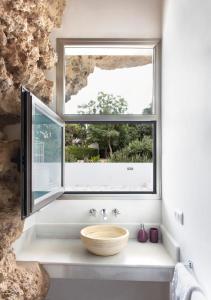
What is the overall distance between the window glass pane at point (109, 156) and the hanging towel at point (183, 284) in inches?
44.0

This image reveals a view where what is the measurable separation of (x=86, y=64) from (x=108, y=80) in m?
0.30

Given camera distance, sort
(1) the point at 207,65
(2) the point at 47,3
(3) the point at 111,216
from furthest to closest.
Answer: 1. (3) the point at 111,216
2. (2) the point at 47,3
3. (1) the point at 207,65

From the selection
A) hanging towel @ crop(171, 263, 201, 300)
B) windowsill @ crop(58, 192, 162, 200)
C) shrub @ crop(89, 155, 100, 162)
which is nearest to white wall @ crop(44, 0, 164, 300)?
shrub @ crop(89, 155, 100, 162)

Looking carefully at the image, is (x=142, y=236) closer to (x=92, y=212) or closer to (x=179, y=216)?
(x=92, y=212)

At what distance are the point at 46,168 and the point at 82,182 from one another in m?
0.80

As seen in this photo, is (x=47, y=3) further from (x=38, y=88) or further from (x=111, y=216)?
(x=111, y=216)

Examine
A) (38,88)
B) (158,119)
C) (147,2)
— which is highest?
(147,2)

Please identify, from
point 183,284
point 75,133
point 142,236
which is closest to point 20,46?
point 75,133

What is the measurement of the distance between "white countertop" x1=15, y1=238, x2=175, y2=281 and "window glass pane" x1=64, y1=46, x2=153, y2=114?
1.38 meters

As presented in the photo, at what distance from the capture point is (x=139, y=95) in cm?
287

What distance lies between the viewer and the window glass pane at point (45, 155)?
5.55 ft

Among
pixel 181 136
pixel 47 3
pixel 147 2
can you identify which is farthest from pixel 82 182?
pixel 147 2

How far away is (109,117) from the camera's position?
2.79 m

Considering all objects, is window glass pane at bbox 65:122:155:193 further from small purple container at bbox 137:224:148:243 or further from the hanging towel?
the hanging towel
